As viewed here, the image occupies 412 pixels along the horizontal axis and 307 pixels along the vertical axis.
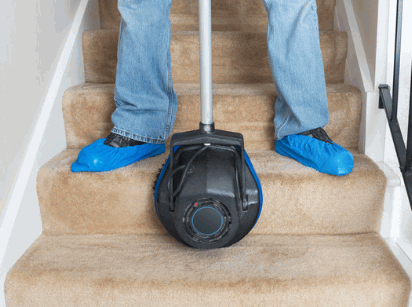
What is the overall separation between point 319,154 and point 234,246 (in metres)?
0.33

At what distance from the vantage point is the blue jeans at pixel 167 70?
3.42 ft

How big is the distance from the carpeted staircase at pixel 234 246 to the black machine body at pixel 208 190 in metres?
0.11

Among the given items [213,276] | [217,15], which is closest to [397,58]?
[213,276]

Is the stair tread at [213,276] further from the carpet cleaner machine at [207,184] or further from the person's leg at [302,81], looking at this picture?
the person's leg at [302,81]

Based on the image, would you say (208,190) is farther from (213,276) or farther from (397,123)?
(397,123)

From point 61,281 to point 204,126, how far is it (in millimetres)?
465

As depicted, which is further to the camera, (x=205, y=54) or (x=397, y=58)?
(x=397, y=58)

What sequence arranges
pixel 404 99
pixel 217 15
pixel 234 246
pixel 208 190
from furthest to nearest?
pixel 217 15 → pixel 404 99 → pixel 234 246 → pixel 208 190

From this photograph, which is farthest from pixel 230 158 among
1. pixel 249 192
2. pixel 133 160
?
pixel 133 160

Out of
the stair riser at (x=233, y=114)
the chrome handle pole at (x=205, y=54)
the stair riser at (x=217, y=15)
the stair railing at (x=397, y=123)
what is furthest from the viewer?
the stair riser at (x=217, y=15)

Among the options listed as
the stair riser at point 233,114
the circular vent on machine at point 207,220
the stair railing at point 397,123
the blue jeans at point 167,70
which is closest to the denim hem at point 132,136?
the blue jeans at point 167,70

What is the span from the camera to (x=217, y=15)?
1662 millimetres

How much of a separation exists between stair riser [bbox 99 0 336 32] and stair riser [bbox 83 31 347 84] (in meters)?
0.23

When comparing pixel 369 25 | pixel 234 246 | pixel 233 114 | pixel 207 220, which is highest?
pixel 369 25
